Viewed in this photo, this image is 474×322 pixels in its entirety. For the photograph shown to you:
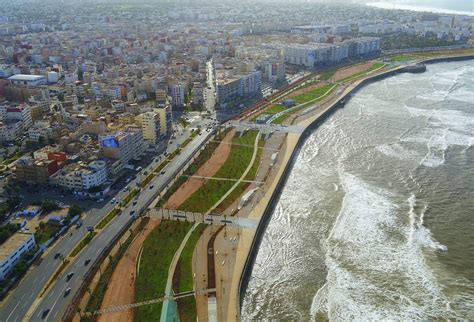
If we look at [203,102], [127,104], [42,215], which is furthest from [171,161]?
[203,102]

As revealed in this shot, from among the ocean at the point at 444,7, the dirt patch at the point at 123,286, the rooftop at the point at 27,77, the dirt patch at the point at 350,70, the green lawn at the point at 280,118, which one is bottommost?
the ocean at the point at 444,7

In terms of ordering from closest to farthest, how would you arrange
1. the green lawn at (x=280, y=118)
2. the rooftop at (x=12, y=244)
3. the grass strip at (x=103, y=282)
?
the grass strip at (x=103, y=282) < the rooftop at (x=12, y=244) < the green lawn at (x=280, y=118)

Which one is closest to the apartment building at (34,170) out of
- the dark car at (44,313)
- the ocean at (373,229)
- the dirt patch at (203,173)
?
the dirt patch at (203,173)

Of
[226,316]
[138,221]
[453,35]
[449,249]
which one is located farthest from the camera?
[453,35]

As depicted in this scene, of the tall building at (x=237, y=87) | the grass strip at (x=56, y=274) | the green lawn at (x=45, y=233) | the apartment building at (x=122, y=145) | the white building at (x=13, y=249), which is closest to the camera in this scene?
the grass strip at (x=56, y=274)

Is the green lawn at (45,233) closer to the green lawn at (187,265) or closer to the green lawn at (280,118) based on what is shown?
the green lawn at (187,265)

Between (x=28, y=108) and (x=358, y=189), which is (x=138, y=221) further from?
(x=28, y=108)

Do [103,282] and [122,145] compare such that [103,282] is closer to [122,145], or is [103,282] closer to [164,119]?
[122,145]

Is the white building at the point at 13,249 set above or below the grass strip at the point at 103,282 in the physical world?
above
